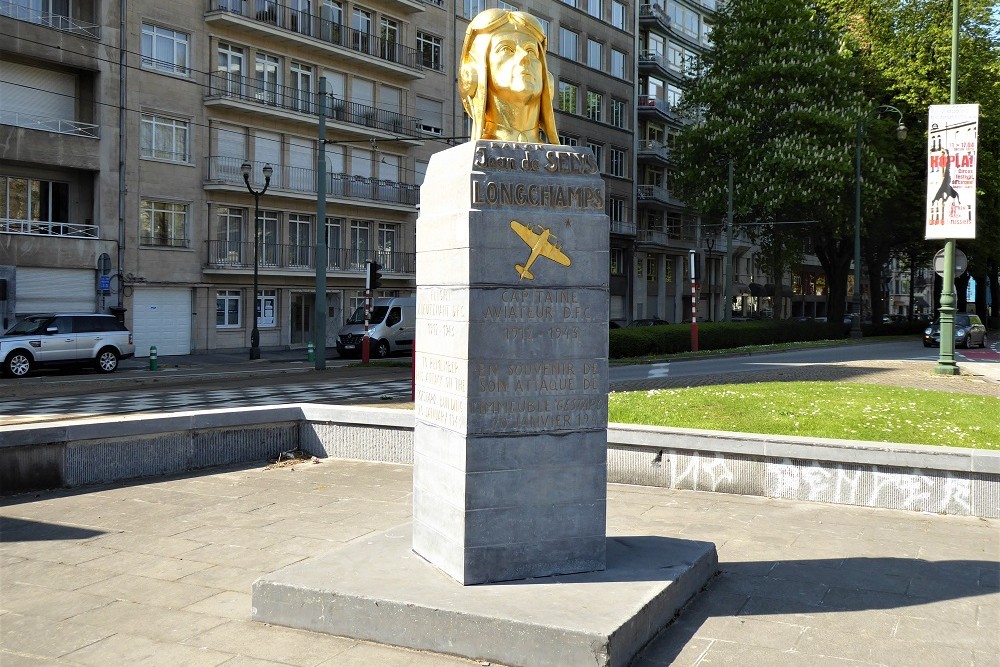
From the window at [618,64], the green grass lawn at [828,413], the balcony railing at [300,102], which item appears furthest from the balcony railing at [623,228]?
the green grass lawn at [828,413]

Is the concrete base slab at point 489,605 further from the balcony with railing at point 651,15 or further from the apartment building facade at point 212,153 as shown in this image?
the balcony with railing at point 651,15

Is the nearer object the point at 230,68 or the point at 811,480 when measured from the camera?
the point at 811,480

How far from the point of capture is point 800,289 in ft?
301

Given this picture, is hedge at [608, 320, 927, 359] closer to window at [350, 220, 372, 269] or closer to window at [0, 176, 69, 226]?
window at [350, 220, 372, 269]

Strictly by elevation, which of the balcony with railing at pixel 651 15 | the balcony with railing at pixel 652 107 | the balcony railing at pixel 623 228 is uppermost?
the balcony with railing at pixel 651 15

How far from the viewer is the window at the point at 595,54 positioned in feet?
189

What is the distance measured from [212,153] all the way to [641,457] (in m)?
30.6

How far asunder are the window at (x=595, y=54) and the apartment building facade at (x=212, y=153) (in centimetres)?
1034

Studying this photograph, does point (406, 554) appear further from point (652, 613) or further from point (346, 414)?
point (346, 414)

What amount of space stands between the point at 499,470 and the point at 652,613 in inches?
48.8

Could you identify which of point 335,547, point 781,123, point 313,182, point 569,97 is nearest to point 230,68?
point 313,182

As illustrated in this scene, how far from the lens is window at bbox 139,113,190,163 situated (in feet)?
112

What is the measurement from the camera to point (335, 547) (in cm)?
707

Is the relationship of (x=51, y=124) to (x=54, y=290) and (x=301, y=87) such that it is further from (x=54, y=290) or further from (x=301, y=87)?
(x=301, y=87)
